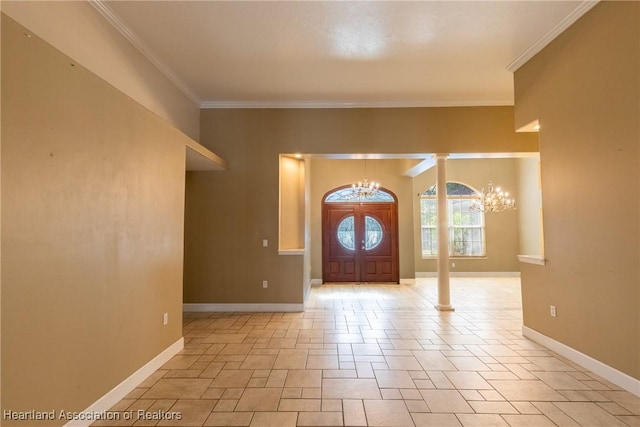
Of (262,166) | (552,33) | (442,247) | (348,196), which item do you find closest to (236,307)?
(262,166)

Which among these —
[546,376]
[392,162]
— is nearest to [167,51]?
[546,376]

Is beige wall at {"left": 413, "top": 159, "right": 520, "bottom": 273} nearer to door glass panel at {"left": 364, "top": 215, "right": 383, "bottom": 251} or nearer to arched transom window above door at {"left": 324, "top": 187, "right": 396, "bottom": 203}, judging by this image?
arched transom window above door at {"left": 324, "top": 187, "right": 396, "bottom": 203}

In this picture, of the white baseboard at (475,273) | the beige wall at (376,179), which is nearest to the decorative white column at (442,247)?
the beige wall at (376,179)

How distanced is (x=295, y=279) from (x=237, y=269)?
0.96 m

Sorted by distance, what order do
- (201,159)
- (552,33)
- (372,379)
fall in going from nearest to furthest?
(372,379), (552,33), (201,159)

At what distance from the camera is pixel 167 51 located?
3.47m

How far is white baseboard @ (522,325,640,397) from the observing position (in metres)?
2.43

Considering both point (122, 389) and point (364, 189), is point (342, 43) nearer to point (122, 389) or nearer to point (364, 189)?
point (122, 389)

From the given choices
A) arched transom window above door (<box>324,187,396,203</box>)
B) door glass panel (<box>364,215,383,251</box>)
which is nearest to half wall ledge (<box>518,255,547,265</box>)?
door glass panel (<box>364,215,383,251</box>)

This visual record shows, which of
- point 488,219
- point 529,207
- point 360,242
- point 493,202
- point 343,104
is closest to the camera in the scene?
point 343,104

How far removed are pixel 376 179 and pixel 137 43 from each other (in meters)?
6.05

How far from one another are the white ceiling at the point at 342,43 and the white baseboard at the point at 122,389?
322cm

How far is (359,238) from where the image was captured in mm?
8062

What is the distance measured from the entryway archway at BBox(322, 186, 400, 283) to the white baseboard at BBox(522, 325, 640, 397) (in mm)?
4430
